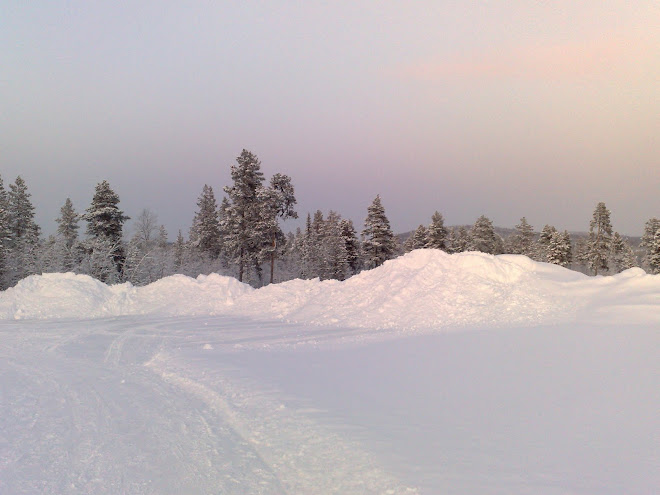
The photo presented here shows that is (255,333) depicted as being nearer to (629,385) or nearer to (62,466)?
(62,466)

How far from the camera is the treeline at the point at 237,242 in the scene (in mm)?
38750

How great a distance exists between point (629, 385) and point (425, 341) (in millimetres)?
5838

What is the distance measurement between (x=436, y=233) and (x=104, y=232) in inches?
1498

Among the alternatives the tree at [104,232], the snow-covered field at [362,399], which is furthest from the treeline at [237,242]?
the snow-covered field at [362,399]

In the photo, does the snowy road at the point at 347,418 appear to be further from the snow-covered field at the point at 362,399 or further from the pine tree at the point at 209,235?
the pine tree at the point at 209,235

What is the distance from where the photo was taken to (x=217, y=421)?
7094 mm

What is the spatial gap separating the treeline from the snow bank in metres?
14.9

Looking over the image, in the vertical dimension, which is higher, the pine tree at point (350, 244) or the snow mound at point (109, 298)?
the pine tree at point (350, 244)

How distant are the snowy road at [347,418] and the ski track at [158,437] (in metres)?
0.03

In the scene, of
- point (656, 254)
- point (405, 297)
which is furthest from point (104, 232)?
point (656, 254)

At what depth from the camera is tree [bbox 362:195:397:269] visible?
44.9 m

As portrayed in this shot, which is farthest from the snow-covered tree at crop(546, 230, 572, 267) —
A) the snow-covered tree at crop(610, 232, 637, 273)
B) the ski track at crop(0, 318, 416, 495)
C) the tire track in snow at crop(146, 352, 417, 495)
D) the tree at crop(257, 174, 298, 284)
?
the tire track in snow at crop(146, 352, 417, 495)

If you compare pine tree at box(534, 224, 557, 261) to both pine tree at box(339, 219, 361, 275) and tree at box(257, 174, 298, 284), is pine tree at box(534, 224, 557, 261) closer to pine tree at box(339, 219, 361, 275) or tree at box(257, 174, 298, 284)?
pine tree at box(339, 219, 361, 275)

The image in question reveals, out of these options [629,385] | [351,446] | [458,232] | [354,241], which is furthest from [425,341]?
[458,232]
